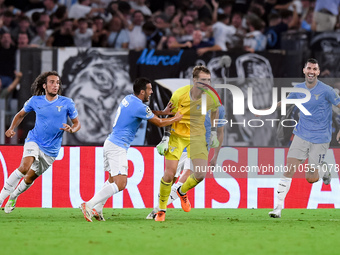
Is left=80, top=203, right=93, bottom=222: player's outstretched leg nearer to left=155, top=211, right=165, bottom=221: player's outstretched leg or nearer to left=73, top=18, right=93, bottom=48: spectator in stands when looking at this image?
left=155, top=211, right=165, bottom=221: player's outstretched leg

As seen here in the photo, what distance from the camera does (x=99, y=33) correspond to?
14.2 meters

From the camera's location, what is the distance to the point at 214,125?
988cm

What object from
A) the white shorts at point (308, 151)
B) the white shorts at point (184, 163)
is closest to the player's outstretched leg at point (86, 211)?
the white shorts at point (184, 163)

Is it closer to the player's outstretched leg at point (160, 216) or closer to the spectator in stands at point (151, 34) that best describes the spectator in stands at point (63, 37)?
the spectator in stands at point (151, 34)

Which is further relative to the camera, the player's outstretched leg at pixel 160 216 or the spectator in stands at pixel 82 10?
the spectator in stands at pixel 82 10

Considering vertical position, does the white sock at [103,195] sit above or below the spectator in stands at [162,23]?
below

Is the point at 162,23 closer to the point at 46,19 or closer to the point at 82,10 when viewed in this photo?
the point at 82,10

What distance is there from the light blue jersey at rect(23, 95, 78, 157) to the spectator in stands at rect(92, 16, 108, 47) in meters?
4.62

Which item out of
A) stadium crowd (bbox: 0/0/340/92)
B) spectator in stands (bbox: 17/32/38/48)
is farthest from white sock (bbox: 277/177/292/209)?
spectator in stands (bbox: 17/32/38/48)

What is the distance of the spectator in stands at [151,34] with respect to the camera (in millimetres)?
14266

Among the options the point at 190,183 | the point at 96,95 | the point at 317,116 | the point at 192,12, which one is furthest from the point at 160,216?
the point at 192,12

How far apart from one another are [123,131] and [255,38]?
6.40m

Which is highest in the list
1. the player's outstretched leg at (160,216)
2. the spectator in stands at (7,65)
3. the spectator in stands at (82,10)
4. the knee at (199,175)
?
the spectator in stands at (82,10)

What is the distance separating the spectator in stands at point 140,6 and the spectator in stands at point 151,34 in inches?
30.5
